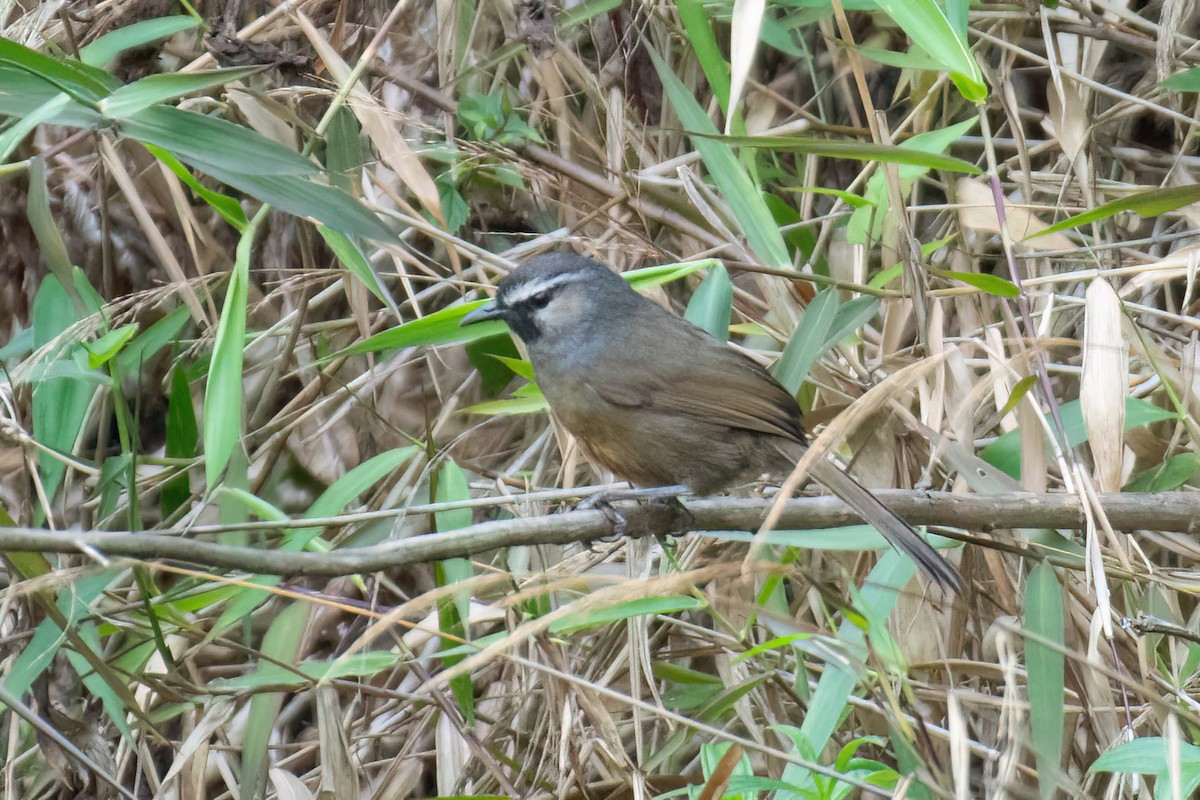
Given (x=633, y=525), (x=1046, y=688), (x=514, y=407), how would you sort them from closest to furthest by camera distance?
1. (x=1046, y=688)
2. (x=633, y=525)
3. (x=514, y=407)

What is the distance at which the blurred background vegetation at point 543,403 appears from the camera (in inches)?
98.4

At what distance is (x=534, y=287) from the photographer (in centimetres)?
340

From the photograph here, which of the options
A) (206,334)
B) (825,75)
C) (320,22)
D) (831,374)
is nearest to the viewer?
(831,374)

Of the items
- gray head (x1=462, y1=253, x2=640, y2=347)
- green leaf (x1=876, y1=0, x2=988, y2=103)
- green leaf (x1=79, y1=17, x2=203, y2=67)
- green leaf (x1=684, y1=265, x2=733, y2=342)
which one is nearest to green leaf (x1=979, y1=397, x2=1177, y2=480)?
green leaf (x1=684, y1=265, x2=733, y2=342)

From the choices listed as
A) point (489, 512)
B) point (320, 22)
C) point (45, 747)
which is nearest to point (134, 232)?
point (320, 22)

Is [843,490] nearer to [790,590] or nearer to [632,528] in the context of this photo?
[632,528]

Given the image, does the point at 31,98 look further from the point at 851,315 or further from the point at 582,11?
the point at 582,11

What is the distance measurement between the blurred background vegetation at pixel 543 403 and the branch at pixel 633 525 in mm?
72

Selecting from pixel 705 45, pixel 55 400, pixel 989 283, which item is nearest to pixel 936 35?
pixel 989 283

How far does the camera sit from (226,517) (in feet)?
10.2

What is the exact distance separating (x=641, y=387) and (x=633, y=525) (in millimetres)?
637

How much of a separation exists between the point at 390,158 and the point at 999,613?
2.05 metres

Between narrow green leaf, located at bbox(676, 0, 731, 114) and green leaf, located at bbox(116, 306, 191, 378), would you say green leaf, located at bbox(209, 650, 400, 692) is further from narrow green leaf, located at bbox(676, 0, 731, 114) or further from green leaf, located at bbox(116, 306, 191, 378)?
narrow green leaf, located at bbox(676, 0, 731, 114)

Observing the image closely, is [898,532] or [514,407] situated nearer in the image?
[898,532]
